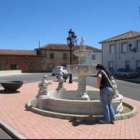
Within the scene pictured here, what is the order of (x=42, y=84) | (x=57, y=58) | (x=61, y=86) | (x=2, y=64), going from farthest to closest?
(x=57, y=58) → (x=2, y=64) → (x=61, y=86) → (x=42, y=84)

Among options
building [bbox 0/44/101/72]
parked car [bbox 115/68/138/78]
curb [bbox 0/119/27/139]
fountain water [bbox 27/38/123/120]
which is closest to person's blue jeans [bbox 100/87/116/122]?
fountain water [bbox 27/38/123/120]

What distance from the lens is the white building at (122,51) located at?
4631cm

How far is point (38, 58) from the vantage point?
73375 millimetres

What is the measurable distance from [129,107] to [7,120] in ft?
16.7

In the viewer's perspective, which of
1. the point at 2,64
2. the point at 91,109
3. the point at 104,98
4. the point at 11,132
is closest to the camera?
the point at 11,132

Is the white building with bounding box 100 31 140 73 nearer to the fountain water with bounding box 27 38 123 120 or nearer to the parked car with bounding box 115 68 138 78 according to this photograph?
the parked car with bounding box 115 68 138 78

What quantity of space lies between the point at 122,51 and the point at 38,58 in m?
28.0

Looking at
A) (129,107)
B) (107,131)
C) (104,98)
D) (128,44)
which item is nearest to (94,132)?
(107,131)

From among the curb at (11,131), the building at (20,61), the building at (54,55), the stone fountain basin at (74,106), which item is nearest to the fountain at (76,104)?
the stone fountain basin at (74,106)

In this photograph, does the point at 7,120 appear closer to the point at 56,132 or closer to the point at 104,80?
the point at 56,132

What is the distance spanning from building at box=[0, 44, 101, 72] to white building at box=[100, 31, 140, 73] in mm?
12260

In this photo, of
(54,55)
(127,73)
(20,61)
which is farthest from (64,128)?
(54,55)

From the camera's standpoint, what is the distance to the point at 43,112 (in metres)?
11.1

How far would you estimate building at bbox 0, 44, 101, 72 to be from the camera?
6975cm
